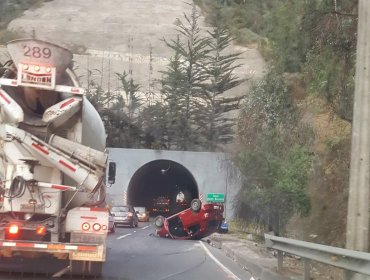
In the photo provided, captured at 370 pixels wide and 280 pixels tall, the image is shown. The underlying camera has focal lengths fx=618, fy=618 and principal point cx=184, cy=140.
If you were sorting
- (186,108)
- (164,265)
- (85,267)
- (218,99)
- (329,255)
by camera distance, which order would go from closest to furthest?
(329,255) < (85,267) < (164,265) < (186,108) < (218,99)

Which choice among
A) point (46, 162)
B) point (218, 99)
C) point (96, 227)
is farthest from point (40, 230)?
point (218, 99)

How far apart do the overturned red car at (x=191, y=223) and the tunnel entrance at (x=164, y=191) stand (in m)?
Answer: 22.1

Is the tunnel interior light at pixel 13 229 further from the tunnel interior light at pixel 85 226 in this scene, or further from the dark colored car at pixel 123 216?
the dark colored car at pixel 123 216

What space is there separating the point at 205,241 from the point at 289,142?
5.49m

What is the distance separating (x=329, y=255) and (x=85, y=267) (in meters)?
4.77

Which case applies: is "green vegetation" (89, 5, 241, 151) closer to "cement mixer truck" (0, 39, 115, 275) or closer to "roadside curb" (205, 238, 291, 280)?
"roadside curb" (205, 238, 291, 280)

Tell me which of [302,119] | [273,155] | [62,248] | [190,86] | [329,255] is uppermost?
[190,86]

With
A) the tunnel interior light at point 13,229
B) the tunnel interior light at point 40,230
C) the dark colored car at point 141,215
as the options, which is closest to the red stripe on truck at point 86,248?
the tunnel interior light at point 40,230

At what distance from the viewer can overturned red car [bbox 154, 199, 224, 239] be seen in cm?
2662

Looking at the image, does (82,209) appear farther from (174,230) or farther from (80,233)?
(174,230)

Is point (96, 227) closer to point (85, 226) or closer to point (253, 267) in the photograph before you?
point (85, 226)

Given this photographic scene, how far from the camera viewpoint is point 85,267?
463 inches

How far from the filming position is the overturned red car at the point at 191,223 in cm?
2662

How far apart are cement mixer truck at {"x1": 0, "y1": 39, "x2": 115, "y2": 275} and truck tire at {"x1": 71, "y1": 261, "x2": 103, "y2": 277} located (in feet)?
3.04
